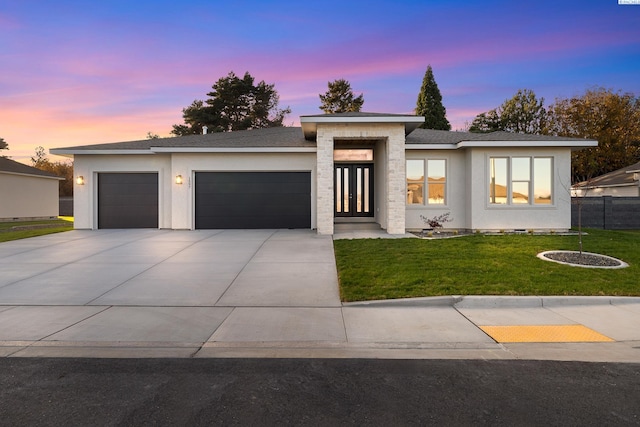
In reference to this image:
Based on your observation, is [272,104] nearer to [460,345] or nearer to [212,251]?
[212,251]

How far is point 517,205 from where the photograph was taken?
14.2m

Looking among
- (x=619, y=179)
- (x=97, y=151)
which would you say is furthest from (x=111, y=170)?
(x=619, y=179)

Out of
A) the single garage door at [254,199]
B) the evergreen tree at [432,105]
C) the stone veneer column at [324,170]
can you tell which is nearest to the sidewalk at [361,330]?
the stone veneer column at [324,170]

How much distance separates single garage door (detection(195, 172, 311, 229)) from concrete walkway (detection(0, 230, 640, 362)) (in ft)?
20.2

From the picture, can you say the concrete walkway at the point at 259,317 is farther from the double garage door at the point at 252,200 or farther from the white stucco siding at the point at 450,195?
the white stucco siding at the point at 450,195

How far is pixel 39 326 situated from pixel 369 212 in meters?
13.1

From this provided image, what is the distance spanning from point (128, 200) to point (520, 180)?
16.7m

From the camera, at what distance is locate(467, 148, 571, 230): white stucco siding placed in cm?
1415

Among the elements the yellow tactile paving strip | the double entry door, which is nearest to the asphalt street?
the yellow tactile paving strip

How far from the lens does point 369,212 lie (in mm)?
16391

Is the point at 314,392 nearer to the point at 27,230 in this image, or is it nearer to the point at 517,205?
the point at 517,205

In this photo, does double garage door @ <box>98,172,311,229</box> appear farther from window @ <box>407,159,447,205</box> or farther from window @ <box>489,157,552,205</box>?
window @ <box>489,157,552,205</box>

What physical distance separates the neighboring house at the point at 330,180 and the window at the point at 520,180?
4 centimetres

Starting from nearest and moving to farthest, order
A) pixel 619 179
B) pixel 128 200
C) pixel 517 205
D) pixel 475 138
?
1. pixel 517 205
2. pixel 475 138
3. pixel 128 200
4. pixel 619 179
